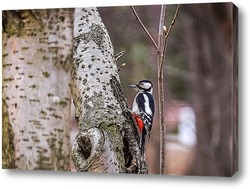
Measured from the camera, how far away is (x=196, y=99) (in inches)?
99.1

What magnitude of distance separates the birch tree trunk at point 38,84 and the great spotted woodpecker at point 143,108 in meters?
0.31

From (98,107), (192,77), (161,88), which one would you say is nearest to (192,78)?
(192,77)

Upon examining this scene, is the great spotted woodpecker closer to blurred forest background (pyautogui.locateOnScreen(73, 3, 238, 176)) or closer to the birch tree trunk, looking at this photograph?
blurred forest background (pyautogui.locateOnScreen(73, 3, 238, 176))

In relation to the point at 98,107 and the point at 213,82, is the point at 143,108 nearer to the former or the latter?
the point at 98,107

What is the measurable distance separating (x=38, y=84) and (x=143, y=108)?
477mm

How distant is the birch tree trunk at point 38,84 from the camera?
270 cm

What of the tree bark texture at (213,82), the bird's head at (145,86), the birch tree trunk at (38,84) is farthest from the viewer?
the birch tree trunk at (38,84)

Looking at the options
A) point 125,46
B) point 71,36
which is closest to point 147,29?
point 125,46

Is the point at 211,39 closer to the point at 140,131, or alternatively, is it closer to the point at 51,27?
the point at 140,131

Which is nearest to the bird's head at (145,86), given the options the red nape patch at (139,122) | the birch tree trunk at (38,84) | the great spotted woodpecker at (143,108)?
the great spotted woodpecker at (143,108)

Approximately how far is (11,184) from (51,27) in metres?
0.70

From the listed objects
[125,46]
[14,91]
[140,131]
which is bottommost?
[140,131]

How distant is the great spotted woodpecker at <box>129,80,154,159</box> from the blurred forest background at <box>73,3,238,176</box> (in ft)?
0.07

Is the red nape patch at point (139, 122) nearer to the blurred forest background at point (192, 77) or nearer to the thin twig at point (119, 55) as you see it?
the blurred forest background at point (192, 77)
